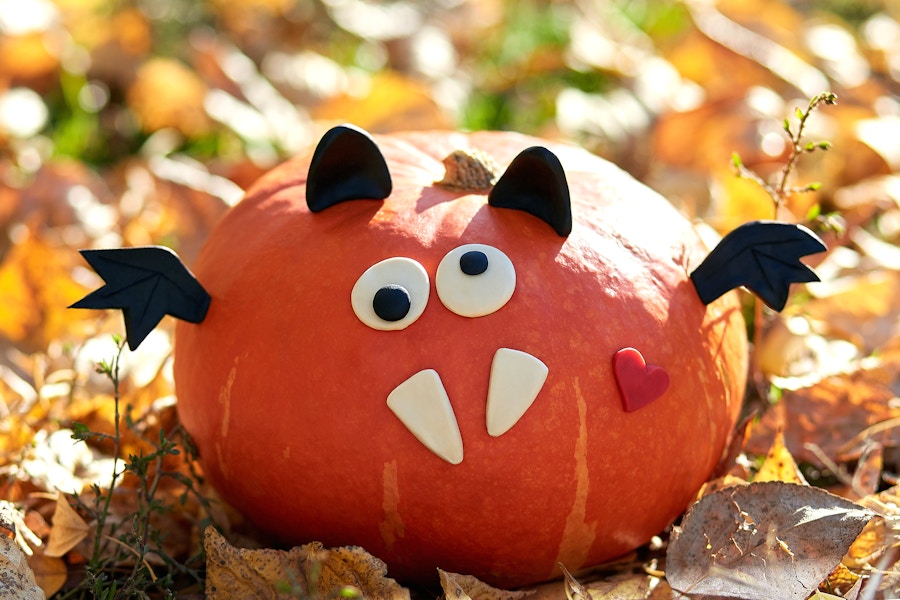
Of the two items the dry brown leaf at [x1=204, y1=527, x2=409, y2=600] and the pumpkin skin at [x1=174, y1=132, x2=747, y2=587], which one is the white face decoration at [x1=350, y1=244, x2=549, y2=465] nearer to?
the pumpkin skin at [x1=174, y1=132, x2=747, y2=587]

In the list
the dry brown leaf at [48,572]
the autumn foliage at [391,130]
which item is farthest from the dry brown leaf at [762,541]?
the dry brown leaf at [48,572]

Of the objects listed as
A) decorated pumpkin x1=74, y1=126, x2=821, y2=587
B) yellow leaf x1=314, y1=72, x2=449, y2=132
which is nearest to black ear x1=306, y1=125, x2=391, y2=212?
decorated pumpkin x1=74, y1=126, x2=821, y2=587

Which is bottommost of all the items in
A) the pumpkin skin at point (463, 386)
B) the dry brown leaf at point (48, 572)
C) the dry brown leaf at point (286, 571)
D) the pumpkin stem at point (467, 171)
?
the dry brown leaf at point (48, 572)

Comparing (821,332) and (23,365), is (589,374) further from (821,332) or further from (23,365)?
(23,365)

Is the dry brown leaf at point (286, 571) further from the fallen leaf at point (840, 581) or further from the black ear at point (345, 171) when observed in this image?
the fallen leaf at point (840, 581)

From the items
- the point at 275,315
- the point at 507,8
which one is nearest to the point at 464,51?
the point at 507,8

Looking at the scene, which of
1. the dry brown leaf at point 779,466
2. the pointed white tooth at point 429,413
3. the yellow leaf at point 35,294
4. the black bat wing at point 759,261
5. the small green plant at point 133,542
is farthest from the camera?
the yellow leaf at point 35,294
